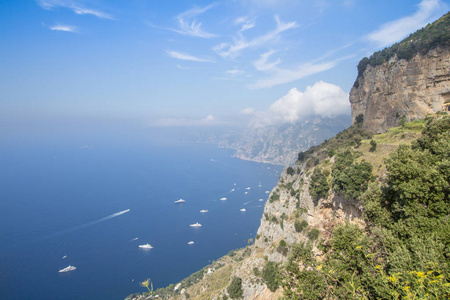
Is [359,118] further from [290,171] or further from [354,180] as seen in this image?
[354,180]

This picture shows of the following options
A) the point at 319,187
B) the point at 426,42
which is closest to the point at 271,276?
the point at 319,187

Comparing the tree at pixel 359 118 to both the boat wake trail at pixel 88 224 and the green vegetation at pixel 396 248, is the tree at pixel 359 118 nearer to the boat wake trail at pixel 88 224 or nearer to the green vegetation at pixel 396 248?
the green vegetation at pixel 396 248

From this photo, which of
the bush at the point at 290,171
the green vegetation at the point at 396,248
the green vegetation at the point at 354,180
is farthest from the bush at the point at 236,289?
the bush at the point at 290,171

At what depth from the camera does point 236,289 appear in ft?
125

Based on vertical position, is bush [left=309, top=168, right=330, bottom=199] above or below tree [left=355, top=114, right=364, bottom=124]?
below

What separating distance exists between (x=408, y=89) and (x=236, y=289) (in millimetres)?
41257

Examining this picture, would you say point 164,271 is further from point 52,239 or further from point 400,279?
point 400,279

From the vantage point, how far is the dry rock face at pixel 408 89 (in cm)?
3322

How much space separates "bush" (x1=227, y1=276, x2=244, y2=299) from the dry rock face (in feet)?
116

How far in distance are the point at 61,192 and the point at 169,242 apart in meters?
86.9

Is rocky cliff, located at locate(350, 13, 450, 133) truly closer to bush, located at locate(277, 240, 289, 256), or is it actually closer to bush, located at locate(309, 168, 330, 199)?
bush, located at locate(309, 168, 330, 199)

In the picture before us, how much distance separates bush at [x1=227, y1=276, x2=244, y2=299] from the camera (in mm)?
37688

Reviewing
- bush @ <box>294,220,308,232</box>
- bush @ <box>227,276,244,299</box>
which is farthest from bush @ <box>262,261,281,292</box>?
bush @ <box>294,220,308,232</box>

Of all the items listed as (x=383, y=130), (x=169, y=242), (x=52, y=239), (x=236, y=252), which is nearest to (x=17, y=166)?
(x=52, y=239)
